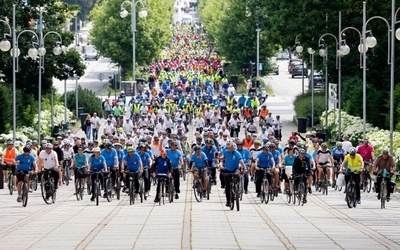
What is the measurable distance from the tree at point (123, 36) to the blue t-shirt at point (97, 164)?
84.5m

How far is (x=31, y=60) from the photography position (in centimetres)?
7112

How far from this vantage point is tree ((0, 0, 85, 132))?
69812 millimetres

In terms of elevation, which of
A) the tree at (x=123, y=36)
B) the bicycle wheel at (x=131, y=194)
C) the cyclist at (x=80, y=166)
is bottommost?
the bicycle wheel at (x=131, y=194)

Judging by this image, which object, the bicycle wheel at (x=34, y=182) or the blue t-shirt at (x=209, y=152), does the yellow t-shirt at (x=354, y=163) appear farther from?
the bicycle wheel at (x=34, y=182)

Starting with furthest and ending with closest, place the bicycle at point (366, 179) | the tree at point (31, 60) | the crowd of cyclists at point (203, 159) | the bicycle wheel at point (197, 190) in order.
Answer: the tree at point (31, 60), the bicycle at point (366, 179), the bicycle wheel at point (197, 190), the crowd of cyclists at point (203, 159)

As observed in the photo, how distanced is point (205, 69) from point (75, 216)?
97809 mm

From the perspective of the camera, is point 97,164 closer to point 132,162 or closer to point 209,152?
point 132,162

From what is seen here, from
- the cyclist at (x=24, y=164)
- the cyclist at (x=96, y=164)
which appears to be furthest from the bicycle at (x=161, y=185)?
the cyclist at (x=24, y=164)

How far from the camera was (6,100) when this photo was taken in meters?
64.1

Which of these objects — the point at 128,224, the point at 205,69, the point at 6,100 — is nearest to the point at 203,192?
the point at 128,224

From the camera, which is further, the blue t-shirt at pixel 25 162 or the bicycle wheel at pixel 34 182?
the bicycle wheel at pixel 34 182

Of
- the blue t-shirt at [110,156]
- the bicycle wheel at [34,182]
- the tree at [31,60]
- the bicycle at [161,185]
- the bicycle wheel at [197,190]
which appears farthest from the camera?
the tree at [31,60]

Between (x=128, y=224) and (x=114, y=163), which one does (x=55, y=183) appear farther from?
(x=128, y=224)

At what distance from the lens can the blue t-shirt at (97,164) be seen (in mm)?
36125
